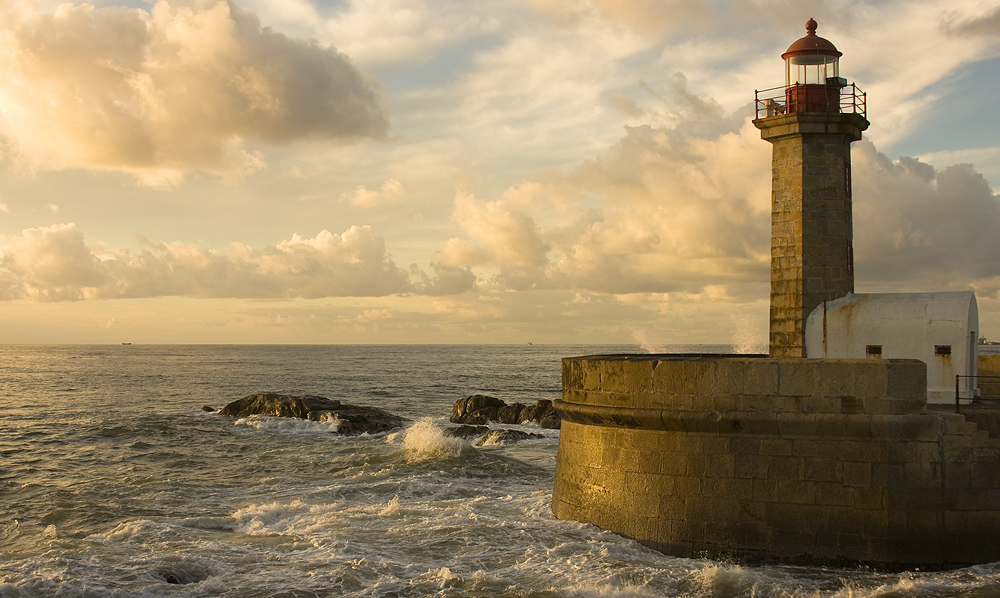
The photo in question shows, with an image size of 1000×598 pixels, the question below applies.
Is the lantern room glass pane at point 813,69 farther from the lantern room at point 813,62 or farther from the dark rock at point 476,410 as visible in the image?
the dark rock at point 476,410

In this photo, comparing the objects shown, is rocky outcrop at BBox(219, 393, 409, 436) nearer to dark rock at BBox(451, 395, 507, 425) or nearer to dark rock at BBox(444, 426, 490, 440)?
dark rock at BBox(451, 395, 507, 425)

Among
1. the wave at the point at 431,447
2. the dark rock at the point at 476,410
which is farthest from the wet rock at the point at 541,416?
the wave at the point at 431,447

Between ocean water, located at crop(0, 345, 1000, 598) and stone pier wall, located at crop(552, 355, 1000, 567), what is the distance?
0.33m

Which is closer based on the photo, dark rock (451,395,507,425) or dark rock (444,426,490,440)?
dark rock (444,426,490,440)

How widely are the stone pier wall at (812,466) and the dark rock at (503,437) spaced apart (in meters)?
11.9

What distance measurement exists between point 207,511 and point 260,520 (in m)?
1.45

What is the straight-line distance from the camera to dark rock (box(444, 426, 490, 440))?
22344 millimetres

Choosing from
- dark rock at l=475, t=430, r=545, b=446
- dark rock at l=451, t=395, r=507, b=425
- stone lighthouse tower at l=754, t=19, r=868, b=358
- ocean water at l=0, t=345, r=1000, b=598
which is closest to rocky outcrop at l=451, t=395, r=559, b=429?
dark rock at l=451, t=395, r=507, b=425

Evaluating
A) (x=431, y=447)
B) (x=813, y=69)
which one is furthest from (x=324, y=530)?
(x=813, y=69)

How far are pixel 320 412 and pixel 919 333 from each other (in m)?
19.6

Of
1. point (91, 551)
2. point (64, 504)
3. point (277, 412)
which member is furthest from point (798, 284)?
point (277, 412)

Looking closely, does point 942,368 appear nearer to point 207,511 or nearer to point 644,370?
point 644,370

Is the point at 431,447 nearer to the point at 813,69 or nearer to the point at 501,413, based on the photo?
the point at 501,413

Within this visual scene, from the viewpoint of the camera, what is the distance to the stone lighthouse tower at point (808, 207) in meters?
12.6
